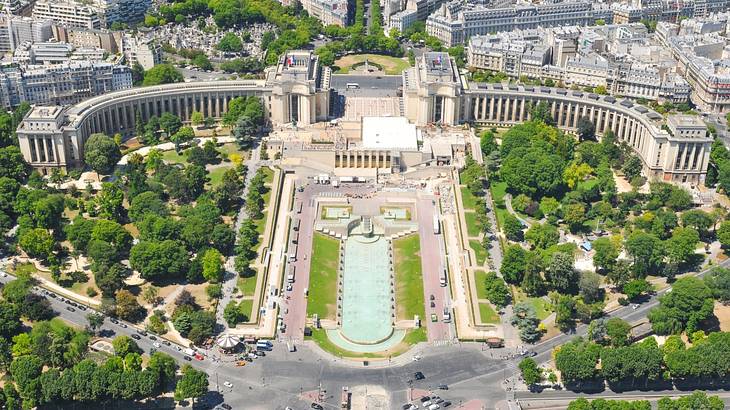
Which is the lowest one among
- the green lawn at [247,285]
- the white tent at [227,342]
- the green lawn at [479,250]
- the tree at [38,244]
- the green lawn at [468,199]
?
the white tent at [227,342]

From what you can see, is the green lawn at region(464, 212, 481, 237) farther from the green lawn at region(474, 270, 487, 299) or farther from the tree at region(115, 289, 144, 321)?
the tree at region(115, 289, 144, 321)

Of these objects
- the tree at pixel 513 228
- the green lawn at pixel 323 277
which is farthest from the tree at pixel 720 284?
the green lawn at pixel 323 277

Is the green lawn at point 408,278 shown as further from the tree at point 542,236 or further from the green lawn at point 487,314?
the tree at point 542,236

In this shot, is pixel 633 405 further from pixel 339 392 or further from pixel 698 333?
pixel 339 392

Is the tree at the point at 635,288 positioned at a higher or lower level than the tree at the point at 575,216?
lower

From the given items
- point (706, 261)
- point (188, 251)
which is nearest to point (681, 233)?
point (706, 261)

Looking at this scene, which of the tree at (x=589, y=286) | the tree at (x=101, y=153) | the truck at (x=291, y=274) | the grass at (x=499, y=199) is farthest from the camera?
the tree at (x=101, y=153)
